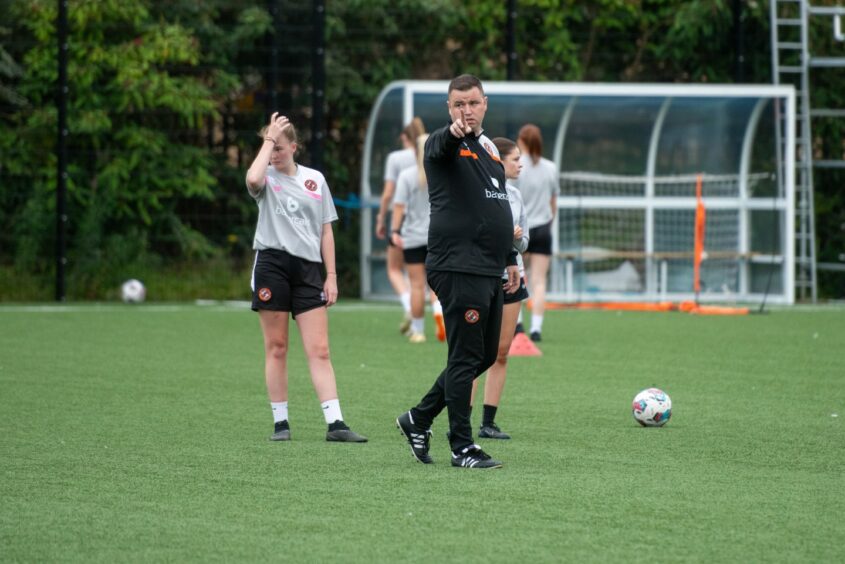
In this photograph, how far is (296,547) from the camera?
15.8 feet

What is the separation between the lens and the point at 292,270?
7.31m

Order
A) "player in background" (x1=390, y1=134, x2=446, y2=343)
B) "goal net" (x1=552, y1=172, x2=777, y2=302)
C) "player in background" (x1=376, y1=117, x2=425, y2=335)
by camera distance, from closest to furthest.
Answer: "player in background" (x1=390, y1=134, x2=446, y2=343) < "player in background" (x1=376, y1=117, x2=425, y2=335) < "goal net" (x1=552, y1=172, x2=777, y2=302)

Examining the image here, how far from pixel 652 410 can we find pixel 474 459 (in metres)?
1.67

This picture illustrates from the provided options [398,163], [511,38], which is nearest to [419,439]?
[398,163]

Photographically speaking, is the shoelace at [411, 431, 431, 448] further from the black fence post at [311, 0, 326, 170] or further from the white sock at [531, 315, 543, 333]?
the black fence post at [311, 0, 326, 170]

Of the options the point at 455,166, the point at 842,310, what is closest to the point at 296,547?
the point at 455,166

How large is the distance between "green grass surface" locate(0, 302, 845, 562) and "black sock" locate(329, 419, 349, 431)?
168 millimetres

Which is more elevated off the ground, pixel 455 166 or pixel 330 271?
pixel 455 166

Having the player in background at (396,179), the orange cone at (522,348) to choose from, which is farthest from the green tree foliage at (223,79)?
the orange cone at (522,348)

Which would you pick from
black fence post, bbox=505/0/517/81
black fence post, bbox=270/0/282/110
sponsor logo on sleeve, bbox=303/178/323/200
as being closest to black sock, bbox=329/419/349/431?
sponsor logo on sleeve, bbox=303/178/323/200

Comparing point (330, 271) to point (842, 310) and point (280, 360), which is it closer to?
point (280, 360)

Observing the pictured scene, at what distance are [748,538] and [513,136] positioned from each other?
47.1 feet

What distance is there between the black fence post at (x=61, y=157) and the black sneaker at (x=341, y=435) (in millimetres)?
11644

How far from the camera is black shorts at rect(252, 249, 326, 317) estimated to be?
7.28m
